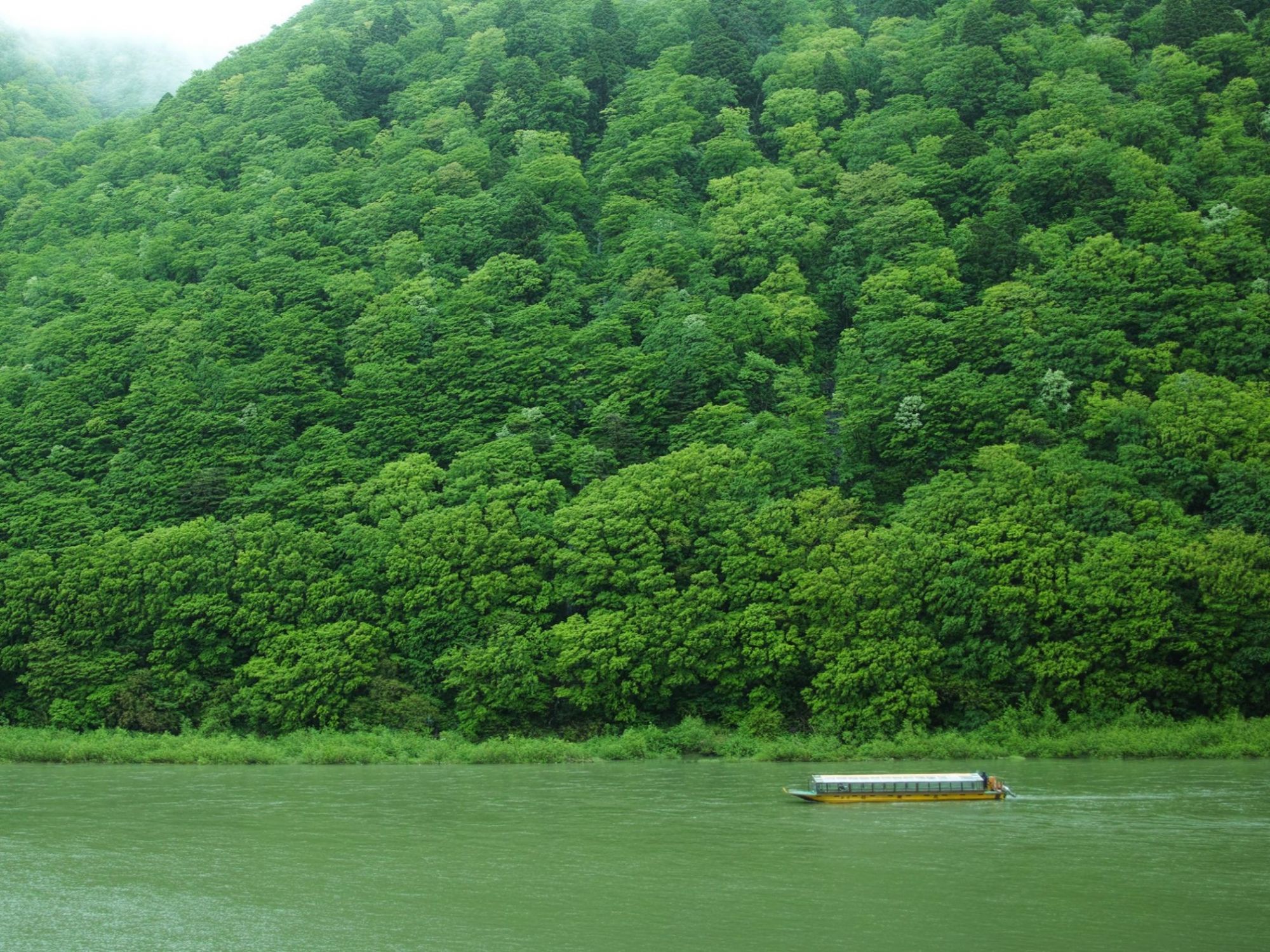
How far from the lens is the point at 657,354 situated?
63.2m

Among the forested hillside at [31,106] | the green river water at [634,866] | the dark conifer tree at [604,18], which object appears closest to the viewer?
the green river water at [634,866]

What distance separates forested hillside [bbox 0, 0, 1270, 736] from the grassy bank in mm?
1482

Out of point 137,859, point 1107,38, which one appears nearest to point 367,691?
point 137,859

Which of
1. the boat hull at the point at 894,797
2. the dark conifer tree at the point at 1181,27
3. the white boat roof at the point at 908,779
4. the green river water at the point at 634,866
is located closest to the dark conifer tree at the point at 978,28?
the dark conifer tree at the point at 1181,27

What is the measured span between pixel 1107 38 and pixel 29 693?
238ft

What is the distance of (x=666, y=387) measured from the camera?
203 feet

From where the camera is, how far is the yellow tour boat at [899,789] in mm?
32656

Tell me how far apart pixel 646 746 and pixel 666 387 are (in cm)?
2149

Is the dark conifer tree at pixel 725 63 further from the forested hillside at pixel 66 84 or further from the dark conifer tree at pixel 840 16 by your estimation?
the forested hillside at pixel 66 84

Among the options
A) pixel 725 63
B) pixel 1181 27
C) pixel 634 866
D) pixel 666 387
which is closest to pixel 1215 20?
pixel 1181 27

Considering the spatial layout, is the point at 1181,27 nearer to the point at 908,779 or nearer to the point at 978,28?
the point at 978,28

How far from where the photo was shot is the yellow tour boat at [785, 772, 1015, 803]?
32656mm

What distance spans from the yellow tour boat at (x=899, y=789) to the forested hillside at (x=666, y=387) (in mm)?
11522

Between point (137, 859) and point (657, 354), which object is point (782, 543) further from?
point (137, 859)
